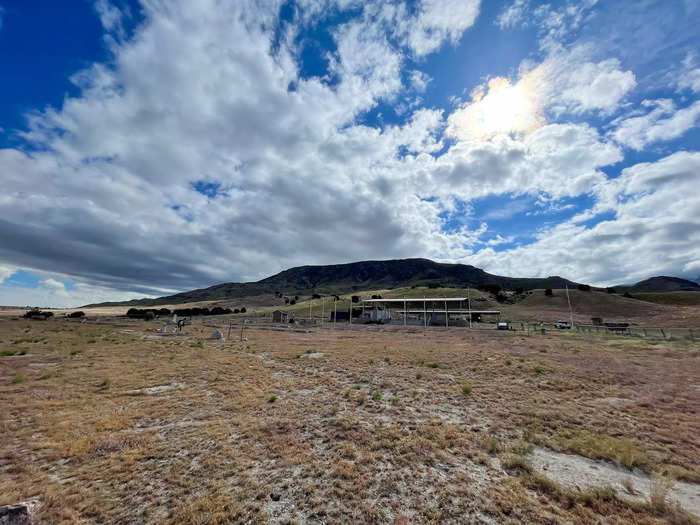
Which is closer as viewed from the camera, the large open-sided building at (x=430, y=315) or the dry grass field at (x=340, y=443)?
the dry grass field at (x=340, y=443)

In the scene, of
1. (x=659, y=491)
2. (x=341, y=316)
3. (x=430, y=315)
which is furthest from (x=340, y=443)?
(x=341, y=316)

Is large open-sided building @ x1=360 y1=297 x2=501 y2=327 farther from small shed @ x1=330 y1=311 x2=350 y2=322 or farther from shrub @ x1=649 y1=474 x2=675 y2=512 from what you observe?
shrub @ x1=649 y1=474 x2=675 y2=512

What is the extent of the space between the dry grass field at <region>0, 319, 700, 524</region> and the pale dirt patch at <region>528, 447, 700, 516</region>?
8 cm

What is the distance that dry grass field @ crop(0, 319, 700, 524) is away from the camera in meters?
5.95

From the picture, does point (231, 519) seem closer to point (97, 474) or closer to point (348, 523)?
point (348, 523)

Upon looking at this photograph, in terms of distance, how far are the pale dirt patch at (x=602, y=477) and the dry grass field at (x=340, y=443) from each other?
0.27ft

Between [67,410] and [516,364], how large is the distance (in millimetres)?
23713

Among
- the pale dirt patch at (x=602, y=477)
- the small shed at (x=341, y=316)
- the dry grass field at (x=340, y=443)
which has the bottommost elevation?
the pale dirt patch at (x=602, y=477)

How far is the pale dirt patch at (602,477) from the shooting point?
648 cm

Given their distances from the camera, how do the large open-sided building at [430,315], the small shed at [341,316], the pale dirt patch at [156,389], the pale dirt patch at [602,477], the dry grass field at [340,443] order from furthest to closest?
the small shed at [341,316] → the large open-sided building at [430,315] → the pale dirt patch at [156,389] → the pale dirt patch at [602,477] → the dry grass field at [340,443]

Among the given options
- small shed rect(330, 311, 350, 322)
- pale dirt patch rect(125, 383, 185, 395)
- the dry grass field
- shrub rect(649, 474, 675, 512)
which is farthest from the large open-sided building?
shrub rect(649, 474, 675, 512)

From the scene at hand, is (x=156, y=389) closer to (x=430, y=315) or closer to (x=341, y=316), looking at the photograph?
(x=430, y=315)

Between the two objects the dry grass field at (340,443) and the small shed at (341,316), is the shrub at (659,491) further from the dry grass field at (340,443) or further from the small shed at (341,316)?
the small shed at (341,316)

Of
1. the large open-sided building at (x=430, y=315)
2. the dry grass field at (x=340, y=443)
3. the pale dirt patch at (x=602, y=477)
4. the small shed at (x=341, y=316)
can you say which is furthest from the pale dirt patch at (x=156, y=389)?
the small shed at (x=341, y=316)
